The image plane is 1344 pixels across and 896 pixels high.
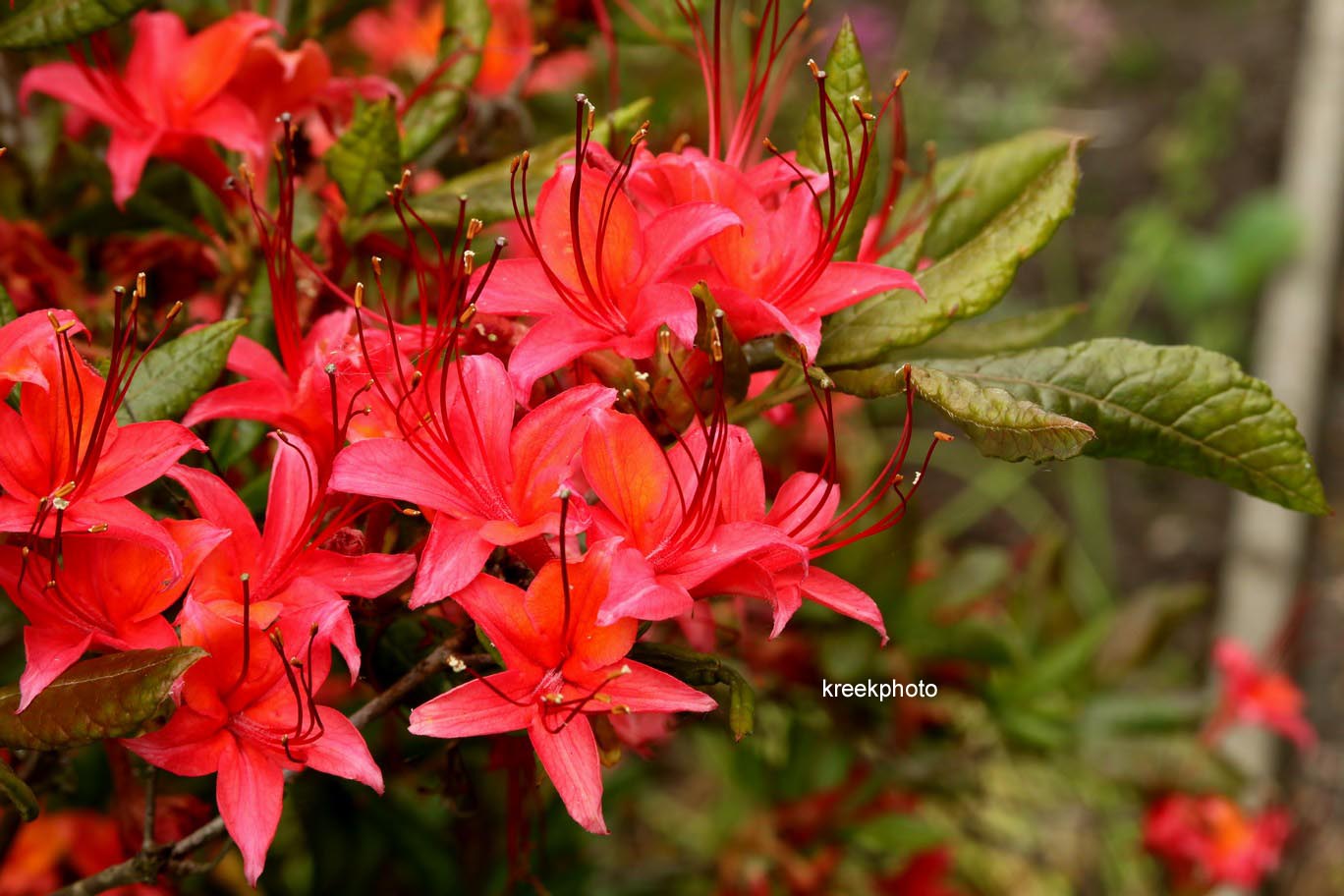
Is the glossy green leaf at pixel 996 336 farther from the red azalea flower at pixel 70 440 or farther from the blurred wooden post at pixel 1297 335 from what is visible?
the blurred wooden post at pixel 1297 335

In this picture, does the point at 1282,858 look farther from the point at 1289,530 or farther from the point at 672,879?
the point at 672,879

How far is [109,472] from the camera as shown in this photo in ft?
1.80

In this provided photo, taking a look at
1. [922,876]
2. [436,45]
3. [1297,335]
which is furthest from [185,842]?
[1297,335]

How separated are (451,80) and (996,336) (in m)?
0.42

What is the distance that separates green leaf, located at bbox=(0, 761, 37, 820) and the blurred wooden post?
163 centimetres

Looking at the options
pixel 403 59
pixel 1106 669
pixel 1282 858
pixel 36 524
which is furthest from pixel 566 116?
pixel 1282 858

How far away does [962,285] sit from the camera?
26.0 inches

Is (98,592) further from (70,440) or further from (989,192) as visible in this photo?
(989,192)

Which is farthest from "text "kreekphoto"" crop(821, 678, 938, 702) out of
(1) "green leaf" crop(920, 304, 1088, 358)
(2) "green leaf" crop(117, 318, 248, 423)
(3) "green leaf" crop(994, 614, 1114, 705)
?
(2) "green leaf" crop(117, 318, 248, 423)

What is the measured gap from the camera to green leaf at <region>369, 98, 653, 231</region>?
2.34 feet

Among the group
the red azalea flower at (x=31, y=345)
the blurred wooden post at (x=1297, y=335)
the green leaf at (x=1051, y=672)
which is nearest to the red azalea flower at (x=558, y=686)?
the red azalea flower at (x=31, y=345)

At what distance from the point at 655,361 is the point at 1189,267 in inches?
80.1

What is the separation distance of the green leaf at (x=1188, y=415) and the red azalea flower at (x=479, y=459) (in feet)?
0.76

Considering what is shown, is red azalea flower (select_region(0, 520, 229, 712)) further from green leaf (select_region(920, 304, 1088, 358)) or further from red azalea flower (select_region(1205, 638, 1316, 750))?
red azalea flower (select_region(1205, 638, 1316, 750))
